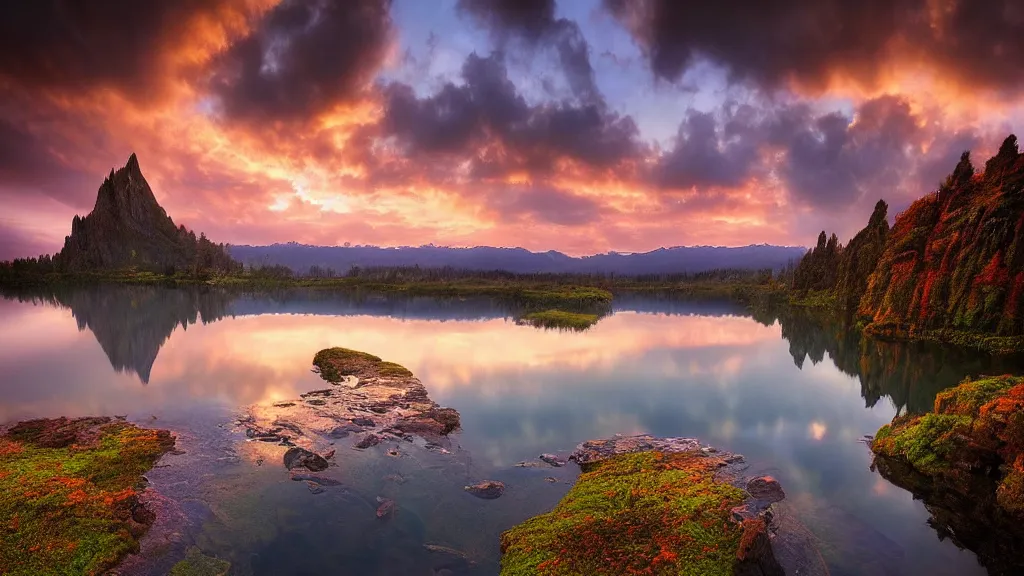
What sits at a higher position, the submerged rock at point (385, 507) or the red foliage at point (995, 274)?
the red foliage at point (995, 274)

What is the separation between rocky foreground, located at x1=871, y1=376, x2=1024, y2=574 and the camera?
1345cm

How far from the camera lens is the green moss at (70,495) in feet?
36.5

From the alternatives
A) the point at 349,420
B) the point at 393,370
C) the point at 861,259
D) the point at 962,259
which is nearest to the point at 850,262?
the point at 861,259

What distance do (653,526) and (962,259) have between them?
5780 centimetres

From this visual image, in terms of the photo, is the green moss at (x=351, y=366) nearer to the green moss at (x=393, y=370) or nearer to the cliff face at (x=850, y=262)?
the green moss at (x=393, y=370)

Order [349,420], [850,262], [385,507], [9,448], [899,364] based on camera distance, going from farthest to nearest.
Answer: [850,262] < [899,364] < [349,420] < [9,448] < [385,507]

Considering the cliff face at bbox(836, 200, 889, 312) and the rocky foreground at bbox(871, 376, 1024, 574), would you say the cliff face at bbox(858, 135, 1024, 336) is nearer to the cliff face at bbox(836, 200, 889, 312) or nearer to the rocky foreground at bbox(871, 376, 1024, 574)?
the cliff face at bbox(836, 200, 889, 312)

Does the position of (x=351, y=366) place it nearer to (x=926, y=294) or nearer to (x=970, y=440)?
(x=970, y=440)

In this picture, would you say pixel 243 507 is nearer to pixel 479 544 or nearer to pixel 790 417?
pixel 479 544

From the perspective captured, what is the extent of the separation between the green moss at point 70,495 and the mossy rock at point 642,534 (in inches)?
399

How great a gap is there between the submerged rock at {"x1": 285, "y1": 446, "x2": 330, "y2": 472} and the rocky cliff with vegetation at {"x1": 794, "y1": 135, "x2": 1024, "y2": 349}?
184 ft

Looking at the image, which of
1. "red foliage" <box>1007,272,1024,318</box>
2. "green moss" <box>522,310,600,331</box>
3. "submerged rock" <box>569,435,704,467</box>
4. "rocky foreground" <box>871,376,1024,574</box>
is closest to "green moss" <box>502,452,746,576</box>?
"submerged rock" <box>569,435,704,467</box>

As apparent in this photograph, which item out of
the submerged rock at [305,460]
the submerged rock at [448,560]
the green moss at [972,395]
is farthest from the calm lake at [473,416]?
the green moss at [972,395]

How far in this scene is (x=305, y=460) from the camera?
17.4 meters
